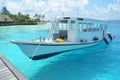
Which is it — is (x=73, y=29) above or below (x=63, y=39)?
above

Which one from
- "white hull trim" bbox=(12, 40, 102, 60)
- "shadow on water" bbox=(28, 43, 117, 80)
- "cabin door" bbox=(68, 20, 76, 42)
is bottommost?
"shadow on water" bbox=(28, 43, 117, 80)

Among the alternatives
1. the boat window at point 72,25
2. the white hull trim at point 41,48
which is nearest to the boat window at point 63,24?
the boat window at point 72,25

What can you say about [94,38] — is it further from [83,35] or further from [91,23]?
[83,35]

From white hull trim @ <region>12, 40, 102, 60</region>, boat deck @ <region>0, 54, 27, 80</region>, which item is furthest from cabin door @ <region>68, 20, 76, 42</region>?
boat deck @ <region>0, 54, 27, 80</region>

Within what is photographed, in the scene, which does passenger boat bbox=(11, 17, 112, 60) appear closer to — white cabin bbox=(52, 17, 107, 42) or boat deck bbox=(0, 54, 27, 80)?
white cabin bbox=(52, 17, 107, 42)

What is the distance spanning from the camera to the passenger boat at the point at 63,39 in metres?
11.7

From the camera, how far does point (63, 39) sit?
1535cm

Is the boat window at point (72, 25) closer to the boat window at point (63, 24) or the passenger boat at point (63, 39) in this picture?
the passenger boat at point (63, 39)

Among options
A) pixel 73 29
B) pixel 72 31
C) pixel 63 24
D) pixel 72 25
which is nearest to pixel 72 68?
pixel 72 31

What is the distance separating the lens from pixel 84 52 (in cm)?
1764

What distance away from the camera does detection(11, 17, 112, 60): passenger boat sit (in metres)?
11.7

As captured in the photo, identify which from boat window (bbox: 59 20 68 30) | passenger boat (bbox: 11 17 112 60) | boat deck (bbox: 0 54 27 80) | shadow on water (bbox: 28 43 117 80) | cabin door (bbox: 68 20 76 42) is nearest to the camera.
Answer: boat deck (bbox: 0 54 27 80)

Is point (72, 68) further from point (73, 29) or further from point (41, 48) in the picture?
point (73, 29)

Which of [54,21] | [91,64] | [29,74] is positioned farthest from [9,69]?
[54,21]
